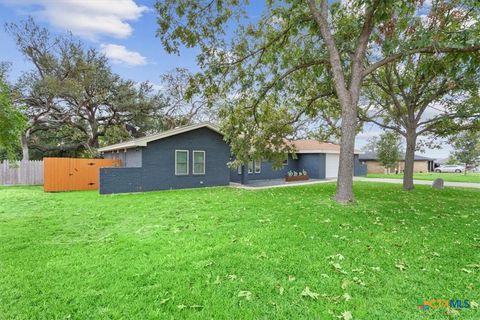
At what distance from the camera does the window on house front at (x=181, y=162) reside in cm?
1479

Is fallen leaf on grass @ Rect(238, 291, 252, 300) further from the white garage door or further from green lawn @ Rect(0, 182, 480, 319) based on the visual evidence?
the white garage door

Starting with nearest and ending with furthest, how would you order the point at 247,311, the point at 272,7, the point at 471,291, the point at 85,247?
the point at 247,311, the point at 471,291, the point at 85,247, the point at 272,7

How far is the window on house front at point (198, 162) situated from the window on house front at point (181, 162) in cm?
53

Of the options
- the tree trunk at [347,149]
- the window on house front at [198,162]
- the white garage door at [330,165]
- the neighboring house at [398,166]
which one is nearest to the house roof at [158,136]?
the window on house front at [198,162]

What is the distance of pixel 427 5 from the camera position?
9.70 meters

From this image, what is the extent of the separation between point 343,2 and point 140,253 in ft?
37.8

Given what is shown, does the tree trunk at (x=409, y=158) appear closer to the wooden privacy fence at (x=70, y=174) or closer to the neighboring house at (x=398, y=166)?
the wooden privacy fence at (x=70, y=174)

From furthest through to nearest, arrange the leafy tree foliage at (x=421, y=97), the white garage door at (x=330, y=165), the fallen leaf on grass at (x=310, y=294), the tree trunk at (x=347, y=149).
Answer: the white garage door at (x=330, y=165)
the leafy tree foliage at (x=421, y=97)
the tree trunk at (x=347, y=149)
the fallen leaf on grass at (x=310, y=294)

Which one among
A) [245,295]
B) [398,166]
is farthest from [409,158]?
[398,166]

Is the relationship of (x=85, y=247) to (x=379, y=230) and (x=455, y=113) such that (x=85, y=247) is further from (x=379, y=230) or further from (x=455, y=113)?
(x=455, y=113)

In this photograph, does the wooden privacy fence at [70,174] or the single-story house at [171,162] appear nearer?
the single-story house at [171,162]

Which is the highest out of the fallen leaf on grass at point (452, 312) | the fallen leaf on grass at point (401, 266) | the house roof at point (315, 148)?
the house roof at point (315, 148)

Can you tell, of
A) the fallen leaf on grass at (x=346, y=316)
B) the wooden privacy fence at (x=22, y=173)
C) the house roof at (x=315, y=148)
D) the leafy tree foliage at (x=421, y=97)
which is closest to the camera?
the fallen leaf on grass at (x=346, y=316)

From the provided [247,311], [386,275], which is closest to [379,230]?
[386,275]
